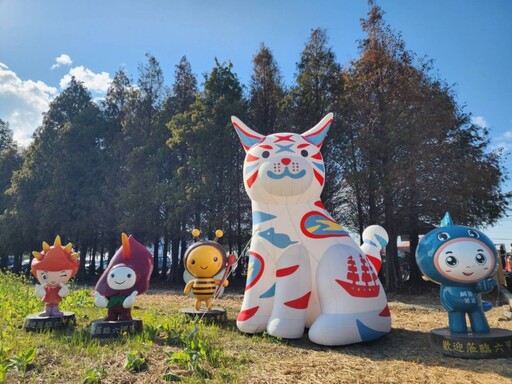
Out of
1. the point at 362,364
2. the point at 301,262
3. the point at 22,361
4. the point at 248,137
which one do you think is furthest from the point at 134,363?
the point at 248,137

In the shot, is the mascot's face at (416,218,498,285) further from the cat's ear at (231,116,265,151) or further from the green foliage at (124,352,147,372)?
the green foliage at (124,352,147,372)

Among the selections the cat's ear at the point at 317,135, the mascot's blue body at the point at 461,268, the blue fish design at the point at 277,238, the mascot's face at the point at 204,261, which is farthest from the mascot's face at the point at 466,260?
the mascot's face at the point at 204,261

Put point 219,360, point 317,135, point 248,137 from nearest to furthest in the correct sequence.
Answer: point 219,360
point 317,135
point 248,137

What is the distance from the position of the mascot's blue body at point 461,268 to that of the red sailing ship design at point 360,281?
2.80 ft

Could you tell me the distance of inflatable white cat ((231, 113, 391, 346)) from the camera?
18.7 ft

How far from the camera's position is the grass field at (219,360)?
4.31 metres

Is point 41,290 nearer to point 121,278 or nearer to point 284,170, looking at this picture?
point 121,278

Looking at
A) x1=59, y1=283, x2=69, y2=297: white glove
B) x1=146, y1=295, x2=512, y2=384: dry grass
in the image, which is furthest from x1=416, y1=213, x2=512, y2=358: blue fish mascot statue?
x1=59, y1=283, x2=69, y2=297: white glove

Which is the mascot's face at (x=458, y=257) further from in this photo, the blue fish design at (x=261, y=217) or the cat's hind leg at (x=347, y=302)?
the blue fish design at (x=261, y=217)

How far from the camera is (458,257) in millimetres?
5070

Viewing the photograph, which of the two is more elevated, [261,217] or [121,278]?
[261,217]

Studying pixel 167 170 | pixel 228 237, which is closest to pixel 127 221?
pixel 167 170

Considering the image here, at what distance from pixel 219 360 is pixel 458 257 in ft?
10.4

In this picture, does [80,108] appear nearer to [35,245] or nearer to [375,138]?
[35,245]
